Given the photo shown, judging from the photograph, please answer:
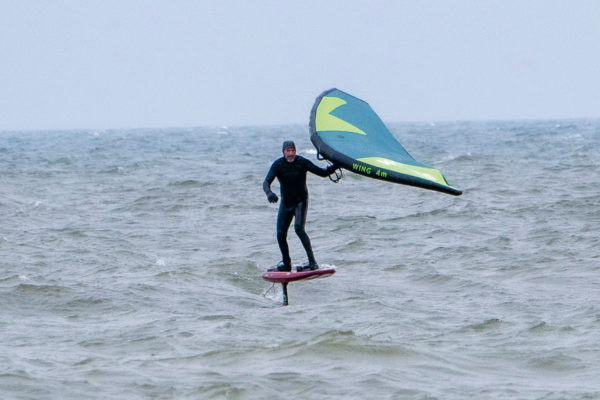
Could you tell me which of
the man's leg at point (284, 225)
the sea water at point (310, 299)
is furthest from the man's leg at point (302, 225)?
the sea water at point (310, 299)

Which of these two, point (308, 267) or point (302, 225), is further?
point (308, 267)

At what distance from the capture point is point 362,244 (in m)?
18.1

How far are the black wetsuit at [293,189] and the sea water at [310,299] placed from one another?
38.6 inches

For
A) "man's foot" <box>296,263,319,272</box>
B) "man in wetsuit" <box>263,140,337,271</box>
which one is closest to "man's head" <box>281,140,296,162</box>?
"man in wetsuit" <box>263,140,337,271</box>

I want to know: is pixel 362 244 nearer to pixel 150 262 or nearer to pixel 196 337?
pixel 150 262

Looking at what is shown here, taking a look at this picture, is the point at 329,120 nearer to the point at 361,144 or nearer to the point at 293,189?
the point at 361,144

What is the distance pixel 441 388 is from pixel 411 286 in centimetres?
550

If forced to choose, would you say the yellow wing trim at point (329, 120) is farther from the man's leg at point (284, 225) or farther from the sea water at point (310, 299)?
the sea water at point (310, 299)

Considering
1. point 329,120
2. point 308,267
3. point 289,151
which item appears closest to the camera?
point 289,151

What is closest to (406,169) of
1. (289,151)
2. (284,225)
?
(289,151)

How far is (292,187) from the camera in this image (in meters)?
11.7

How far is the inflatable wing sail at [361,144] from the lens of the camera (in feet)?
36.0

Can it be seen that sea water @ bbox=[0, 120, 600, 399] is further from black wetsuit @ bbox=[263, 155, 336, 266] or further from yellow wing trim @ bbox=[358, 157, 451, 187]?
yellow wing trim @ bbox=[358, 157, 451, 187]

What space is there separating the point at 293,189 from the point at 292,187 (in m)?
0.03
